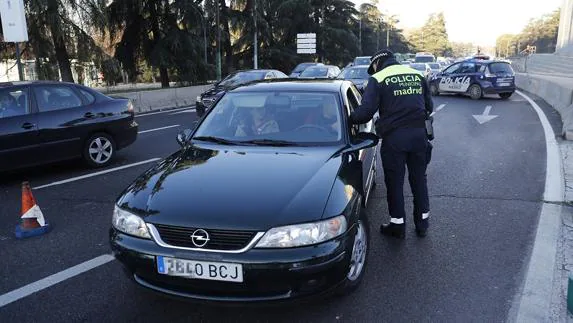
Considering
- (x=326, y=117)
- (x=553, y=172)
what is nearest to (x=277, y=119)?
(x=326, y=117)

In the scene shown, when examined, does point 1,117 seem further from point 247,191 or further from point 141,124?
point 141,124

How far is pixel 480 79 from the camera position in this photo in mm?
19938

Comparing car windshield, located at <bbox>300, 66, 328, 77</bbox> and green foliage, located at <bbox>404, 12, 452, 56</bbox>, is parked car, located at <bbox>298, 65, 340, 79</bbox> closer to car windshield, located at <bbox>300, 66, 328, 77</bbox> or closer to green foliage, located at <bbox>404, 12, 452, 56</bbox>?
car windshield, located at <bbox>300, 66, 328, 77</bbox>

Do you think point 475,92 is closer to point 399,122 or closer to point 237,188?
point 399,122

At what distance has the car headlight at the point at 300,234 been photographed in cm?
296

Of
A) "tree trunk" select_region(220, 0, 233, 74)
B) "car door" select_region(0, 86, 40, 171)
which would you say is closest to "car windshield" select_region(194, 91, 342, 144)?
"car door" select_region(0, 86, 40, 171)

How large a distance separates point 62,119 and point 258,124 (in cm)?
445

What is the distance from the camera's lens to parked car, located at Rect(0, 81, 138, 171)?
7090mm

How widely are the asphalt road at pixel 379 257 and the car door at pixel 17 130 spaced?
1.20 feet

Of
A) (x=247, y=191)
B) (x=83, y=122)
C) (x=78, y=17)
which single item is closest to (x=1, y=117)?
(x=83, y=122)

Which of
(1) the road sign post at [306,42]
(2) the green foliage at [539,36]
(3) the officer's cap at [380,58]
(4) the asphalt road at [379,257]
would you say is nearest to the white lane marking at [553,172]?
(4) the asphalt road at [379,257]

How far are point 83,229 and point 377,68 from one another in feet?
11.2

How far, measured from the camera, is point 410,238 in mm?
4859

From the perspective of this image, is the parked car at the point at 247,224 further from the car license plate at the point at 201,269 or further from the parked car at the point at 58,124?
the parked car at the point at 58,124
